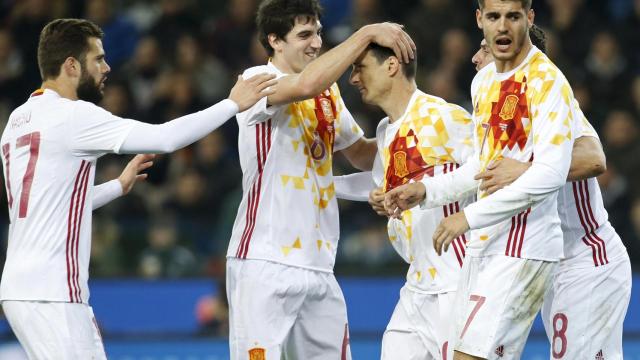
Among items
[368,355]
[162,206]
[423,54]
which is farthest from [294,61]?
[423,54]

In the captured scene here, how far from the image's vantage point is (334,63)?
19.7 ft

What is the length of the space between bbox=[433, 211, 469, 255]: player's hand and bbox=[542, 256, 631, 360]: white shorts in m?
1.09

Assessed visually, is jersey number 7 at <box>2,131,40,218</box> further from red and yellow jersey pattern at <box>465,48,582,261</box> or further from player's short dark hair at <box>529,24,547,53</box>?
player's short dark hair at <box>529,24,547,53</box>

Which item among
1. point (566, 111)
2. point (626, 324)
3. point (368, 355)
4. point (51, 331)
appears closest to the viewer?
point (566, 111)

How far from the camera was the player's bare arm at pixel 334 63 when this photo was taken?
595cm

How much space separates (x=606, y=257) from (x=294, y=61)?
1.98m

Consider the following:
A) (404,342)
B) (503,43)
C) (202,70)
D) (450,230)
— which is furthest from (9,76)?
(450,230)

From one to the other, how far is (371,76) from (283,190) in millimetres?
777

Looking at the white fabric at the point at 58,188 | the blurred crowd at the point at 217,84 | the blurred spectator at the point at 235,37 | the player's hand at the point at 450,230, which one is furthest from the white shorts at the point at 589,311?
the blurred spectator at the point at 235,37

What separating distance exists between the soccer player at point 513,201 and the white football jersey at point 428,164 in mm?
462

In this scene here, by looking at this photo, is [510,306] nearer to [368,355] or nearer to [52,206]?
[52,206]

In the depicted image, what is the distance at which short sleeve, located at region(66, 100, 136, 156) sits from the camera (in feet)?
18.6

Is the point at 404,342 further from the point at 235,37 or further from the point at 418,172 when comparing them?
the point at 235,37

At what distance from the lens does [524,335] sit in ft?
17.7
